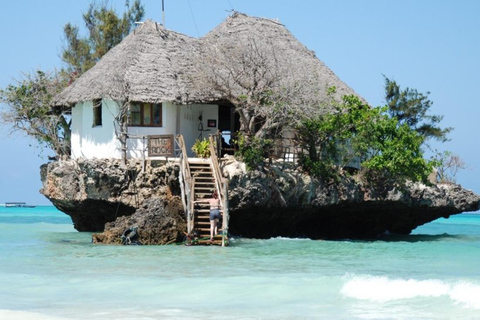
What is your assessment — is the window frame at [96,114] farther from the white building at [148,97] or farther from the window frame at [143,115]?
the window frame at [143,115]

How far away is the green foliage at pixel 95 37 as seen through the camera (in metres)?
39.5

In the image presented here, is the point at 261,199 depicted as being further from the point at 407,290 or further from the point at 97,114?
the point at 407,290

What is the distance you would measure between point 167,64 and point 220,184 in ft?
19.9

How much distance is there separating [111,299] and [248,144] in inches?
482

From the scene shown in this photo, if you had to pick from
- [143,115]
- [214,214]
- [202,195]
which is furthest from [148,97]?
[214,214]

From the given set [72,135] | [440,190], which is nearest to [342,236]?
[440,190]

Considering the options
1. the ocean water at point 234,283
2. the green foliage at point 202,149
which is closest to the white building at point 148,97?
the green foliage at point 202,149

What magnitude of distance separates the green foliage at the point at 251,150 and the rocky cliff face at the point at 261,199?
0.98 ft

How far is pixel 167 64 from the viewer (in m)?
29.2

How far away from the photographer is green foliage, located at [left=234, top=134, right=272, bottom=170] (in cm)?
2709

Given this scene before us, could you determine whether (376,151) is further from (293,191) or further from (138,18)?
(138,18)

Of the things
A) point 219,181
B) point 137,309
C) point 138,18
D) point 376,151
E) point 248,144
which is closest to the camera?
point 137,309

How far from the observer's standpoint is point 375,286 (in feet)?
56.7

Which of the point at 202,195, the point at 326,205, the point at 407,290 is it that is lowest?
the point at 407,290
